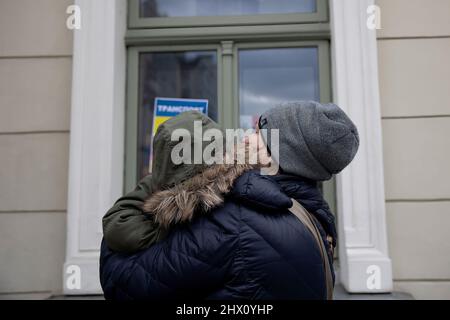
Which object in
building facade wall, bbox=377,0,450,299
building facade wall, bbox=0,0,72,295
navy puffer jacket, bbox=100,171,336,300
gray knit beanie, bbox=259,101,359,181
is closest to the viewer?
navy puffer jacket, bbox=100,171,336,300

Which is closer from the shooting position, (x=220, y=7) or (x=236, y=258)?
(x=236, y=258)

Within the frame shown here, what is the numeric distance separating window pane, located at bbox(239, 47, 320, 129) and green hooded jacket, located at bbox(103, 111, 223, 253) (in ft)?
7.16

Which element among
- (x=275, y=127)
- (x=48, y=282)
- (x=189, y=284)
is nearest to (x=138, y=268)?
(x=189, y=284)

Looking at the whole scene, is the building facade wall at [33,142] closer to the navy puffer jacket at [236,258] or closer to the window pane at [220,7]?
the window pane at [220,7]

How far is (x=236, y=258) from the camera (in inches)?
40.2

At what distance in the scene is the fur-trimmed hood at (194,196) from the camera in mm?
1077

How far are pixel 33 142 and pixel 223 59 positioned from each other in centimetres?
175

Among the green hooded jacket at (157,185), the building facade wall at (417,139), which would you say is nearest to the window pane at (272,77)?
the building facade wall at (417,139)

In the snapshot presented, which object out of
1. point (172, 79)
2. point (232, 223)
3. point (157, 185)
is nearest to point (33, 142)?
point (172, 79)

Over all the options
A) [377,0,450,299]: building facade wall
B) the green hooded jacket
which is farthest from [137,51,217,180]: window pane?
the green hooded jacket

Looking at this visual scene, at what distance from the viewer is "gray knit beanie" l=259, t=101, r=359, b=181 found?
1.14m

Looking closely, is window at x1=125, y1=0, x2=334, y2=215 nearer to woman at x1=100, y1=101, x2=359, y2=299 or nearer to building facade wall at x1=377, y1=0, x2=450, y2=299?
building facade wall at x1=377, y1=0, x2=450, y2=299

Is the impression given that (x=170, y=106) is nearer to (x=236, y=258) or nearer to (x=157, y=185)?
(x=157, y=185)

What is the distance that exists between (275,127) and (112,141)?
214cm
